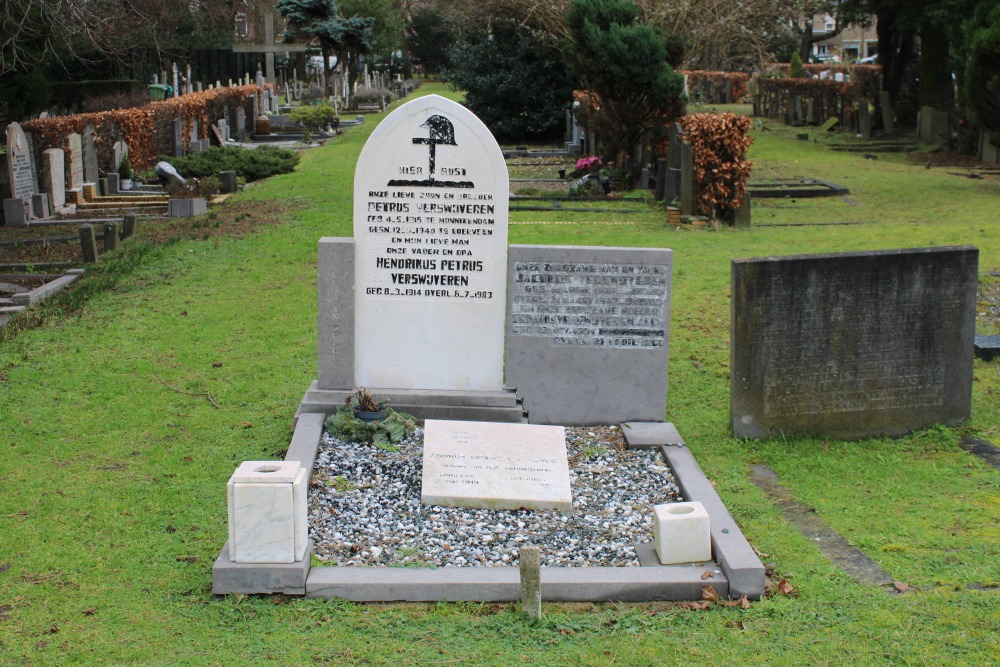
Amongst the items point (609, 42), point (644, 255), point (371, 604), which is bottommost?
point (371, 604)

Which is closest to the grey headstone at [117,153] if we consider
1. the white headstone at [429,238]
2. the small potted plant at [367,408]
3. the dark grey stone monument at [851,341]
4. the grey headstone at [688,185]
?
the grey headstone at [688,185]

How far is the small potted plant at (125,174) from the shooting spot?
2089 cm

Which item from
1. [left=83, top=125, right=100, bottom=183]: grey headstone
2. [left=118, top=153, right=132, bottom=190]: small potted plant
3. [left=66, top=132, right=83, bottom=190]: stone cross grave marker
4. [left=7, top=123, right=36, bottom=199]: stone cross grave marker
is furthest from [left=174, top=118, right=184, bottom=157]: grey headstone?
[left=7, top=123, right=36, bottom=199]: stone cross grave marker

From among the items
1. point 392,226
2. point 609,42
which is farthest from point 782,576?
point 609,42

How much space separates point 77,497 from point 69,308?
5593mm

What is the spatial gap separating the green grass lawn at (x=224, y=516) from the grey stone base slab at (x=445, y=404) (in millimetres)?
329

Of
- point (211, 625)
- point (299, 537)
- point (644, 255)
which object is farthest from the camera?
point (644, 255)

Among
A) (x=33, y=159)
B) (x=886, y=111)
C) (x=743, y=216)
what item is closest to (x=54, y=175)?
(x=33, y=159)

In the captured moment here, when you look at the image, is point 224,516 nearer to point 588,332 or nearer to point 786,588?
point 588,332

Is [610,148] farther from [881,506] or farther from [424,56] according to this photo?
[424,56]

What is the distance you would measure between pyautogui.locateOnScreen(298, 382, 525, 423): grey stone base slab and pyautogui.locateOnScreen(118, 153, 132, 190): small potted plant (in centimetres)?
1457

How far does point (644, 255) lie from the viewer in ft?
24.8

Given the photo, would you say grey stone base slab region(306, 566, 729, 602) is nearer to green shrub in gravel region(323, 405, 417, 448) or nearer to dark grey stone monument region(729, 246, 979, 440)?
green shrub in gravel region(323, 405, 417, 448)

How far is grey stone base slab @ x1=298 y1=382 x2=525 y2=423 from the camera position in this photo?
7812mm
